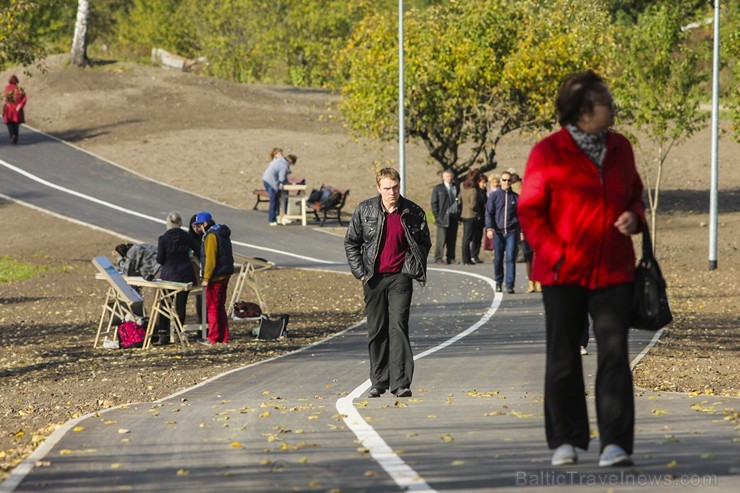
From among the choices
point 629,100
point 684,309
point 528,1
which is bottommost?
point 684,309

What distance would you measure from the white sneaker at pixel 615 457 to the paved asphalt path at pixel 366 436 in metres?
0.05

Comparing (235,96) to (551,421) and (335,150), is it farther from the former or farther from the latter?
(551,421)

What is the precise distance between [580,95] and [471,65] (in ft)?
95.6

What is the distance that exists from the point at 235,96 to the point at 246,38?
39.3 ft

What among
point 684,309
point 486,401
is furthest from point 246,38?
point 486,401

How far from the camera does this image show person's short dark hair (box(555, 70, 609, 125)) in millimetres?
6949

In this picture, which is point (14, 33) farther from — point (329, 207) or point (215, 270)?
point (329, 207)

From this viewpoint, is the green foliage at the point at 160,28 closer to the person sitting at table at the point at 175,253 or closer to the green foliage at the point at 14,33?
the green foliage at the point at 14,33

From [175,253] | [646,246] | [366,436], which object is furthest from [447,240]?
[646,246]

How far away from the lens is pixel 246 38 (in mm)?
69125

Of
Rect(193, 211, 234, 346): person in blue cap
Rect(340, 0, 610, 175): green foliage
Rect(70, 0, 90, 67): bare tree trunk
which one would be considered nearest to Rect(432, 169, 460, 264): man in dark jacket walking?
Rect(340, 0, 610, 175): green foliage

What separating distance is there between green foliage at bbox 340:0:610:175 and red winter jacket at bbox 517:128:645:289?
1148 inches

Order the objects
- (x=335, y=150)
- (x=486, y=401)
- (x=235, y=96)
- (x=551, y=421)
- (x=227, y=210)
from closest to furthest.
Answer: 1. (x=551, y=421)
2. (x=486, y=401)
3. (x=227, y=210)
4. (x=335, y=150)
5. (x=235, y=96)

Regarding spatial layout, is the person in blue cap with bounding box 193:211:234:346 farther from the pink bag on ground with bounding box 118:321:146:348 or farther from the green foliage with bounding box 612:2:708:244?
the green foliage with bounding box 612:2:708:244
